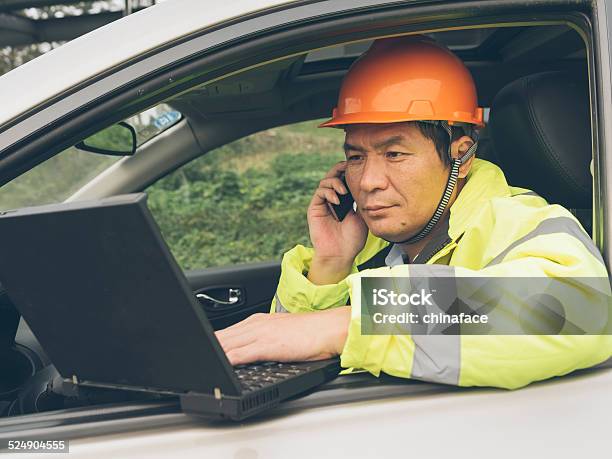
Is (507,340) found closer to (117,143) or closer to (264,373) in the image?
(264,373)

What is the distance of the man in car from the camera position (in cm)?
137

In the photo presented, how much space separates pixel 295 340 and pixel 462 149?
84 cm

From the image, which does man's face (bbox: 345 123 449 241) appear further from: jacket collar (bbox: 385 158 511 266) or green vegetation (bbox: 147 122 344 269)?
green vegetation (bbox: 147 122 344 269)

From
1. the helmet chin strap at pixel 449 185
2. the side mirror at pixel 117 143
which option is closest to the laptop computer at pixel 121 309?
the helmet chin strap at pixel 449 185

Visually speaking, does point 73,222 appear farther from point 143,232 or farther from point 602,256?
point 602,256

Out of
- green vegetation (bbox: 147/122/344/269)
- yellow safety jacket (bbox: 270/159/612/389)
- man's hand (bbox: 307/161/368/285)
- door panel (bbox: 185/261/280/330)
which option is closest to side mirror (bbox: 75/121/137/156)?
door panel (bbox: 185/261/280/330)

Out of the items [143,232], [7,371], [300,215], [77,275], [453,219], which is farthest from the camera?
[300,215]

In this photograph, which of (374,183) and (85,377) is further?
(374,183)

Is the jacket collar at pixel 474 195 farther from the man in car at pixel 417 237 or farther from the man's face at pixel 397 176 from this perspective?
the man's face at pixel 397 176

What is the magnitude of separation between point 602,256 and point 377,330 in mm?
465

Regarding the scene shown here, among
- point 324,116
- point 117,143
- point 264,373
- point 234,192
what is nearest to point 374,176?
point 264,373

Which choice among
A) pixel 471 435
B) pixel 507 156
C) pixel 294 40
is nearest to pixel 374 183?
pixel 507 156

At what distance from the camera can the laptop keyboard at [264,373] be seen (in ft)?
4.50

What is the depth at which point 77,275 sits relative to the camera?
49.8 inches
